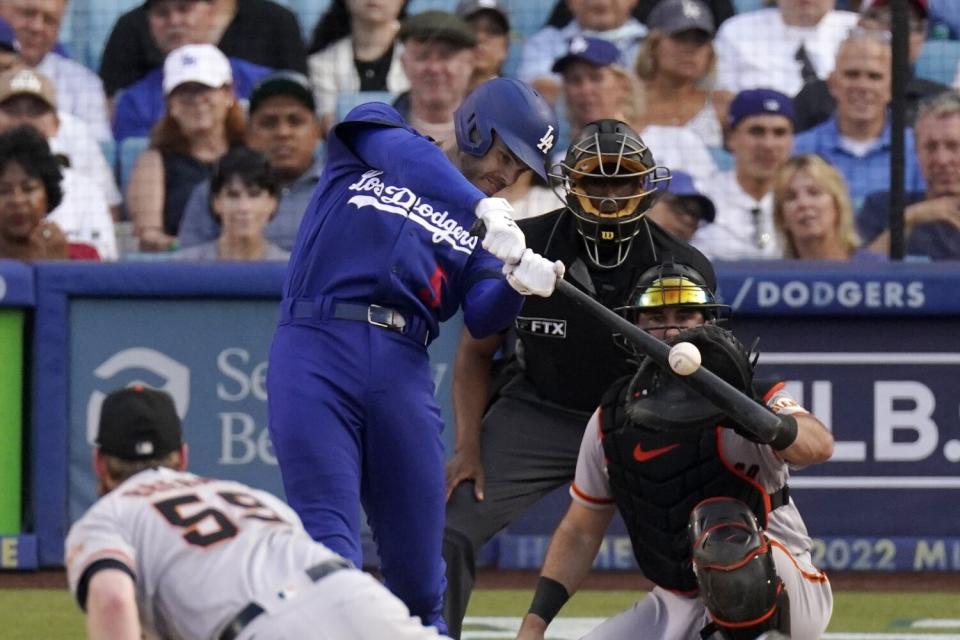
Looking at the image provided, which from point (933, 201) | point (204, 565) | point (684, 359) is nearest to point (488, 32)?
point (933, 201)

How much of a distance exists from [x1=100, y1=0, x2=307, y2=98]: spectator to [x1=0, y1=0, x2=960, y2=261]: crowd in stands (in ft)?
0.03

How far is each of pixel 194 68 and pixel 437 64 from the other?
1.22 metres

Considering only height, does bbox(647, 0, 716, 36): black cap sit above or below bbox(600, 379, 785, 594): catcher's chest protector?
above

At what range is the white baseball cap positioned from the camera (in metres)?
8.54

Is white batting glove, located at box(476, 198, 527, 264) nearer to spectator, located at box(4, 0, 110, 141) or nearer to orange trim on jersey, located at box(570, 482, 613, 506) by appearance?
orange trim on jersey, located at box(570, 482, 613, 506)

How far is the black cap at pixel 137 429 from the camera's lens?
3.34 m

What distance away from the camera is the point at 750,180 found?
333 inches

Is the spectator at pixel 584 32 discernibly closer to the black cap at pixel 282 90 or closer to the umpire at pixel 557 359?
the black cap at pixel 282 90

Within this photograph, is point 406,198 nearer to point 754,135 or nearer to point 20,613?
point 20,613

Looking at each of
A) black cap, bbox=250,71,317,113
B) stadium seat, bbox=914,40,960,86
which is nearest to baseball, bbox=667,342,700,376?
black cap, bbox=250,71,317,113

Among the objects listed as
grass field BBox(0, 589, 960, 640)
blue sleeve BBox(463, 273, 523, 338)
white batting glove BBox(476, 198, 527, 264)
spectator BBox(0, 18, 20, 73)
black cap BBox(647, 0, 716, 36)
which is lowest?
grass field BBox(0, 589, 960, 640)

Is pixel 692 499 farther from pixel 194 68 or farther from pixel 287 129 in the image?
pixel 194 68

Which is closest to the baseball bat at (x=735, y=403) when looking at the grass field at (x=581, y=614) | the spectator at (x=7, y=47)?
the grass field at (x=581, y=614)

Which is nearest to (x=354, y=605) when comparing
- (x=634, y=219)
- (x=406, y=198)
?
(x=406, y=198)
